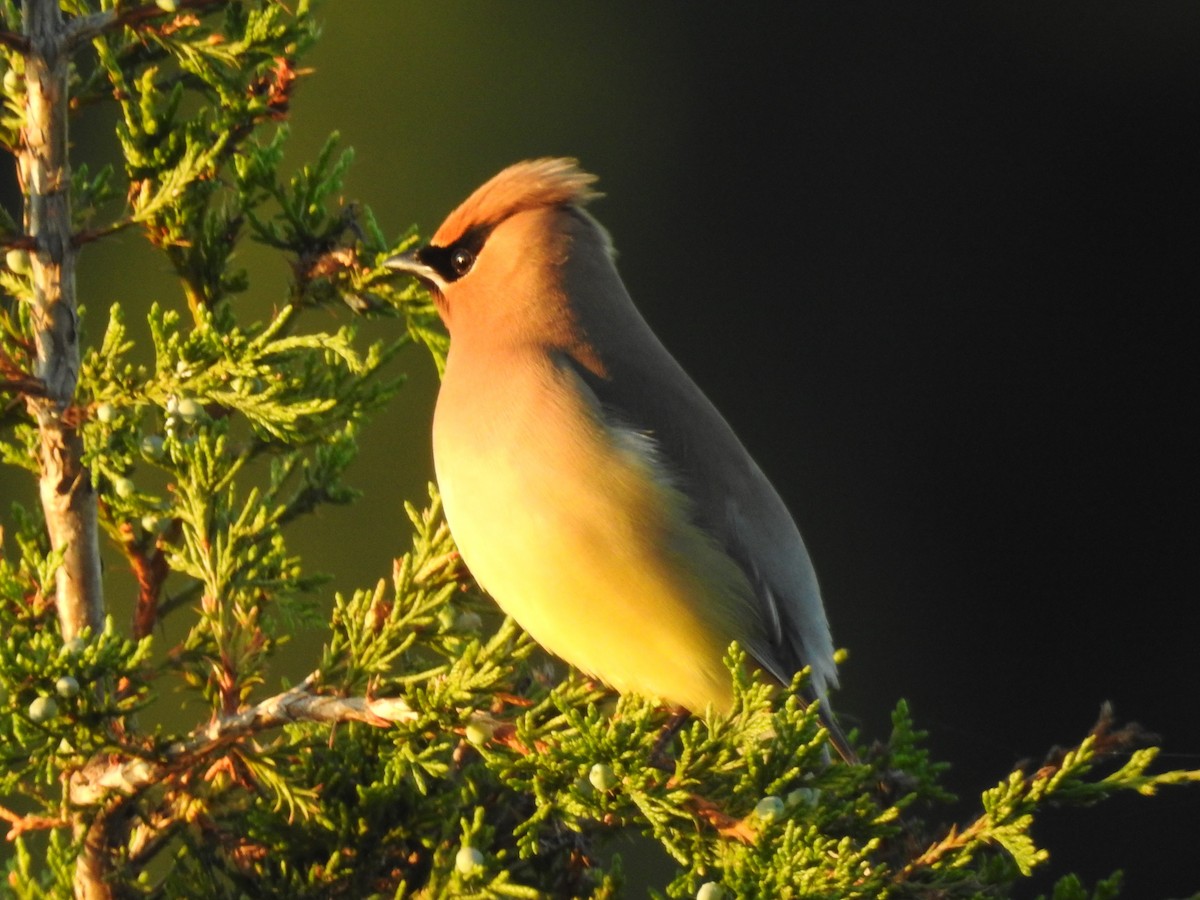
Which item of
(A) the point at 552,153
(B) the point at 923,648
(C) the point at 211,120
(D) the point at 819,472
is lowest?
(B) the point at 923,648

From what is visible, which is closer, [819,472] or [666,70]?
[819,472]

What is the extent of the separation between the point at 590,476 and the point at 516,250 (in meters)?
0.52

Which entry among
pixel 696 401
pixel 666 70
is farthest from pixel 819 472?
pixel 696 401

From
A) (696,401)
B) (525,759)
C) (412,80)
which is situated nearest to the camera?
(525,759)

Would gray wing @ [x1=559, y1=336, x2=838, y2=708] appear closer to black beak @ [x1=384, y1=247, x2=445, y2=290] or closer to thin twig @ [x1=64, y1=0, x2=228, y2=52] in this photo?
black beak @ [x1=384, y1=247, x2=445, y2=290]

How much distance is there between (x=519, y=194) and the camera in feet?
10.9

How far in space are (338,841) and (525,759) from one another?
0.36 meters

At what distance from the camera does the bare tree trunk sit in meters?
2.64

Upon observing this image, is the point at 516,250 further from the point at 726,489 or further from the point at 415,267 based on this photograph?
the point at 726,489

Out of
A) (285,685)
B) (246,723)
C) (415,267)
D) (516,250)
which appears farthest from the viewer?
(516,250)

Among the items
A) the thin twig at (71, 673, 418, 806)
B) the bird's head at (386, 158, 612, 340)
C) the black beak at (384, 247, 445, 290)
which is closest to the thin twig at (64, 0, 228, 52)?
the black beak at (384, 247, 445, 290)

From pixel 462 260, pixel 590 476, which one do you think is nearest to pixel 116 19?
pixel 462 260

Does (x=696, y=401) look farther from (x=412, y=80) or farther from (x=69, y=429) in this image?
(x=412, y=80)

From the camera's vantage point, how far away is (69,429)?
268 centimetres
